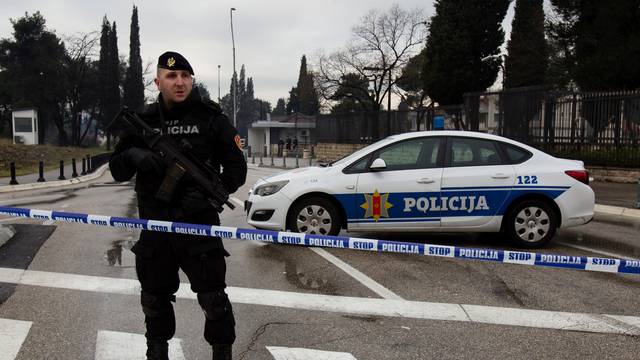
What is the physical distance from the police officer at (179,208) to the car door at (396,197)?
3.84m

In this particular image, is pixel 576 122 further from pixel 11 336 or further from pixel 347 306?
pixel 11 336

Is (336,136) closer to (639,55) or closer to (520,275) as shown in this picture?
(639,55)

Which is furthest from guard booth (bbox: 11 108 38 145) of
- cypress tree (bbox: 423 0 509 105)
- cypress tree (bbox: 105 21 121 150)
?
cypress tree (bbox: 423 0 509 105)

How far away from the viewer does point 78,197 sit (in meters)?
13.4

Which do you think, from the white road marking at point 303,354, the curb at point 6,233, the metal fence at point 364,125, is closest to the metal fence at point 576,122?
the metal fence at point 364,125

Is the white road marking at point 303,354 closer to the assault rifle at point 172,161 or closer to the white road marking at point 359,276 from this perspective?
the assault rifle at point 172,161

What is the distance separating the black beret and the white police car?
3881 millimetres

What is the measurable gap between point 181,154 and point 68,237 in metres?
5.44

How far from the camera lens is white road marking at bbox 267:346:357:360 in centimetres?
354

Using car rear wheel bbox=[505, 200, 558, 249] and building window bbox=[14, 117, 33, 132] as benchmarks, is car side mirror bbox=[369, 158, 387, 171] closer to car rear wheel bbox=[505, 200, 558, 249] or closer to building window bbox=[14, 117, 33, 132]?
car rear wheel bbox=[505, 200, 558, 249]

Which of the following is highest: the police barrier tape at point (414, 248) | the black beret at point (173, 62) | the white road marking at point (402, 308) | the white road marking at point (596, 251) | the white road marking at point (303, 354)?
the black beret at point (173, 62)

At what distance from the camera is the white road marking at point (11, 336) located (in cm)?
358

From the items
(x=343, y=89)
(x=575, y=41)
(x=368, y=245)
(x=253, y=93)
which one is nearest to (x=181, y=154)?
(x=368, y=245)

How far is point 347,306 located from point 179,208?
2.10m
